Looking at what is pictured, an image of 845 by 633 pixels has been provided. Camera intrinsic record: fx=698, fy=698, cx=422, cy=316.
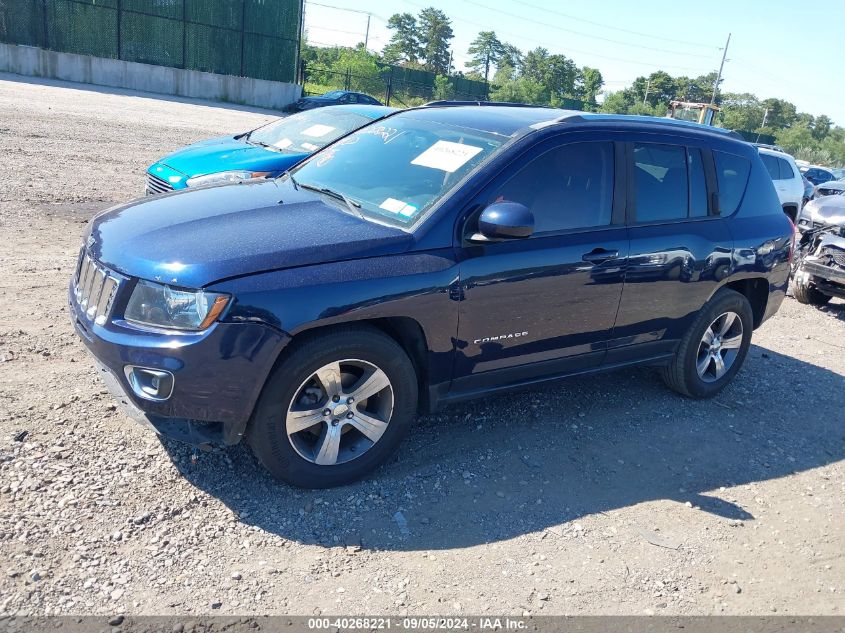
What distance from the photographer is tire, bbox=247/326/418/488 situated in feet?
11.0

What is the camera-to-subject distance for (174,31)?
32625 mm

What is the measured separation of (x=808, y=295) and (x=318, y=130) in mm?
6600

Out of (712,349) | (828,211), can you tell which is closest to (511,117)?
(712,349)

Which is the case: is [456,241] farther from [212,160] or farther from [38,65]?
[38,65]

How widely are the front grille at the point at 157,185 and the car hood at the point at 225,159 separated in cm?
20

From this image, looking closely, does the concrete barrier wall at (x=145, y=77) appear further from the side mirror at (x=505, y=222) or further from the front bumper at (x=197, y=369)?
the side mirror at (x=505, y=222)

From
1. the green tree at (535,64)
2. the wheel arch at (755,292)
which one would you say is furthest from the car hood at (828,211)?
the green tree at (535,64)

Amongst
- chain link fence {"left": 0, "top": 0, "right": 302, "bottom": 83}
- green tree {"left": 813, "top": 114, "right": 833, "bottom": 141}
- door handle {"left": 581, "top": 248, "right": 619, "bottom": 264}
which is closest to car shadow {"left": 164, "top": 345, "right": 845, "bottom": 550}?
door handle {"left": 581, "top": 248, "right": 619, "bottom": 264}

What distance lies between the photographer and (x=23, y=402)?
4004 millimetres

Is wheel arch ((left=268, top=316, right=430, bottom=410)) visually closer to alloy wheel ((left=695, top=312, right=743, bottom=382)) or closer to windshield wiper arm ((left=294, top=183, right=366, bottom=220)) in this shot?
windshield wiper arm ((left=294, top=183, right=366, bottom=220))

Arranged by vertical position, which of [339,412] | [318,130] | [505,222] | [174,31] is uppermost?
[174,31]

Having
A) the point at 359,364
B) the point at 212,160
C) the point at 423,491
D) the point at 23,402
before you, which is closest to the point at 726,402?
the point at 423,491

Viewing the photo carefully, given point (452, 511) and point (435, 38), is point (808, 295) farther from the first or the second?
point (435, 38)

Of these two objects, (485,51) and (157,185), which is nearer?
(157,185)
